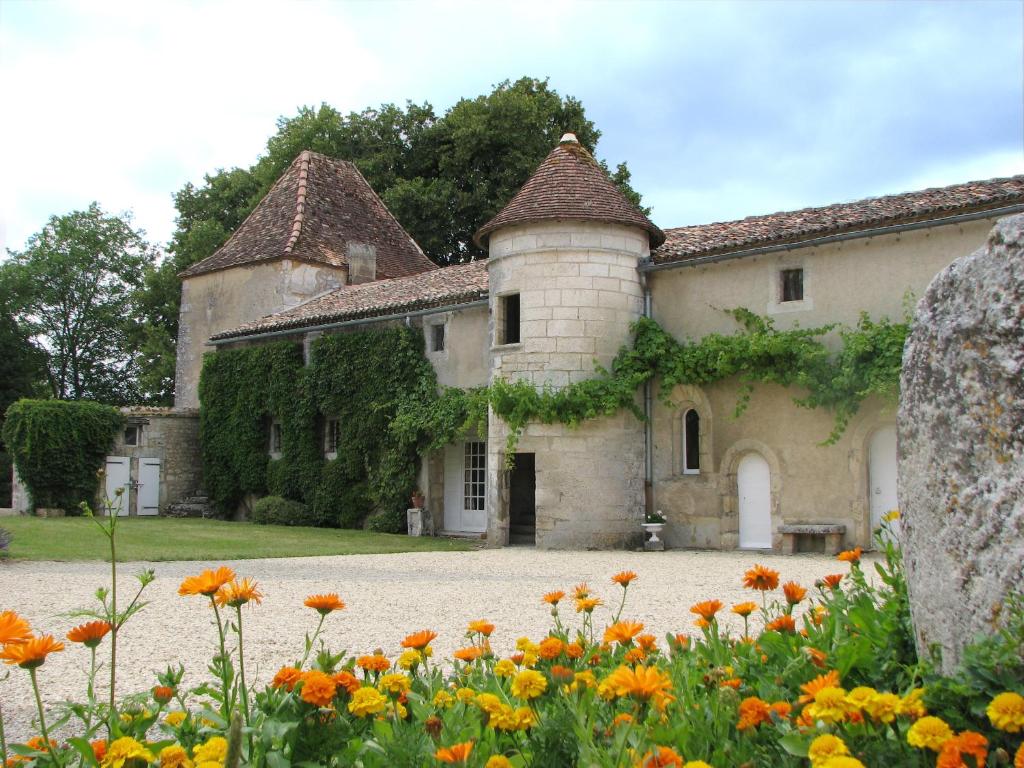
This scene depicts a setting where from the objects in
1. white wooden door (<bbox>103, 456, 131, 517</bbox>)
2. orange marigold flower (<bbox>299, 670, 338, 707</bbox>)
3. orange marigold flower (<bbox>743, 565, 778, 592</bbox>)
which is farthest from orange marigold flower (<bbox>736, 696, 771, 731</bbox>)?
white wooden door (<bbox>103, 456, 131, 517</bbox>)

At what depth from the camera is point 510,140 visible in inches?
1158

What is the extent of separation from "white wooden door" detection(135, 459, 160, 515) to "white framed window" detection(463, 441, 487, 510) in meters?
9.28

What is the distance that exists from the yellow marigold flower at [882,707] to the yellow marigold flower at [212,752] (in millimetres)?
1480

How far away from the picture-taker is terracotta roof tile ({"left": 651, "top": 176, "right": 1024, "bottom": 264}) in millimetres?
13586

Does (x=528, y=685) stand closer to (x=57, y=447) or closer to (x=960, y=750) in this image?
(x=960, y=750)

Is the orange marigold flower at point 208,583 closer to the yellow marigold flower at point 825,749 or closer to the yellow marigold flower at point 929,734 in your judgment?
the yellow marigold flower at point 825,749

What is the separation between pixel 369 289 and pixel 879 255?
1271 centimetres

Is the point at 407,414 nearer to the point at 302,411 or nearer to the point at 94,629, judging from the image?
the point at 302,411

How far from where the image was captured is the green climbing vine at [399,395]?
14.5 meters

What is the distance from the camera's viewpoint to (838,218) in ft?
49.4

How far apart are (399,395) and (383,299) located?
2599 millimetres

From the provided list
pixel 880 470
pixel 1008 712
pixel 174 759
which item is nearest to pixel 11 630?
pixel 174 759

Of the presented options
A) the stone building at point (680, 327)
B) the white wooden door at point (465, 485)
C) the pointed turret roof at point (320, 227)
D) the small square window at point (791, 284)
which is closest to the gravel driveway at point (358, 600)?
the stone building at point (680, 327)

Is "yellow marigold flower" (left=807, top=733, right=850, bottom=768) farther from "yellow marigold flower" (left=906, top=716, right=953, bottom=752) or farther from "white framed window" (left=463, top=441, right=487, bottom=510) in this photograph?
"white framed window" (left=463, top=441, right=487, bottom=510)
